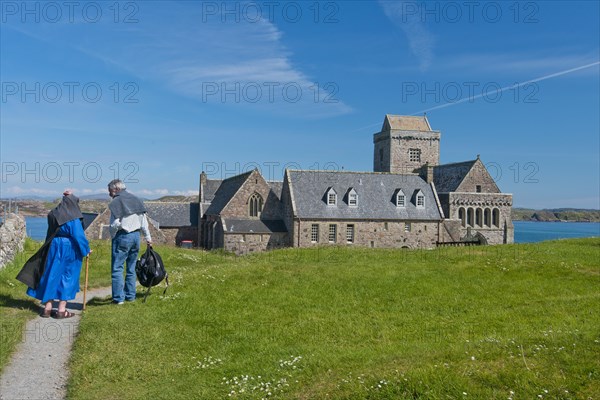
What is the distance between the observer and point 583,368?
823cm

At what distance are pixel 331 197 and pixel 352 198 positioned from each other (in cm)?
217

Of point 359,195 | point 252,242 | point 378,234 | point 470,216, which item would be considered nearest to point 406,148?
point 470,216

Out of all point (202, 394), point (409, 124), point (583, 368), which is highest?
point (409, 124)

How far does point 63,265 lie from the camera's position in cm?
1312

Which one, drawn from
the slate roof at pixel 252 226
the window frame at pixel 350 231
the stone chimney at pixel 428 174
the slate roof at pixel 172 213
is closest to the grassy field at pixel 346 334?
the slate roof at pixel 252 226

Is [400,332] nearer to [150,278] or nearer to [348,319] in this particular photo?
[348,319]

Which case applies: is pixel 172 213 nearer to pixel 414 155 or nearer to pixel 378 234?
pixel 378 234

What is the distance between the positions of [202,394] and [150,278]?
249 inches

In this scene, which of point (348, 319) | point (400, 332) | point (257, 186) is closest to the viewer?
point (400, 332)

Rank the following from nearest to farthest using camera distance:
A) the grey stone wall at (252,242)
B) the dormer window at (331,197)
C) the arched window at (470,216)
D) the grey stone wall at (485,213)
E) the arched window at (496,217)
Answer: the grey stone wall at (252,242), the dormer window at (331,197), the grey stone wall at (485,213), the arched window at (470,216), the arched window at (496,217)

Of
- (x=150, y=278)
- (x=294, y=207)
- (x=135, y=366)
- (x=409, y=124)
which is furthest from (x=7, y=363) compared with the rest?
(x=409, y=124)

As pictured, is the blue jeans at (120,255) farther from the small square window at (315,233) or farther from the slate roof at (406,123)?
the slate roof at (406,123)

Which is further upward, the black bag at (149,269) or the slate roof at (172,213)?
the slate roof at (172,213)

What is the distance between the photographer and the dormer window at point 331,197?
51.0 metres
